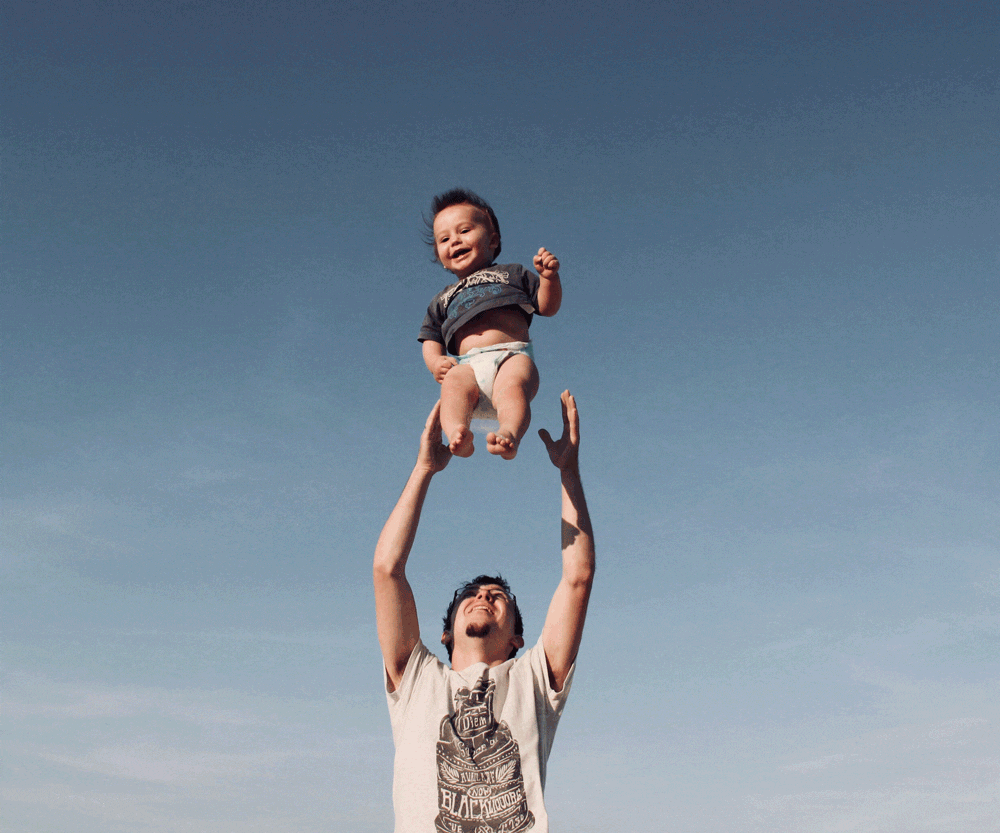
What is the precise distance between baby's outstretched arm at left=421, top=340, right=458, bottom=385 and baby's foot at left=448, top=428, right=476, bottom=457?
2.81ft

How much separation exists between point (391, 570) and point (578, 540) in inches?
45.8

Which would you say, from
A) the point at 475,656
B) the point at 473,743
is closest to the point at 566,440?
the point at 475,656

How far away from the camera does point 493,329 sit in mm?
6059

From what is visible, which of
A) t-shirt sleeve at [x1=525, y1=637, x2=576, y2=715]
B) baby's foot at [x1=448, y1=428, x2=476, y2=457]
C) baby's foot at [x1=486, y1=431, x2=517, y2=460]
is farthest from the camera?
t-shirt sleeve at [x1=525, y1=637, x2=576, y2=715]

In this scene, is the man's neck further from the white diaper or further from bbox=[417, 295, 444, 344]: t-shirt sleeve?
bbox=[417, 295, 444, 344]: t-shirt sleeve

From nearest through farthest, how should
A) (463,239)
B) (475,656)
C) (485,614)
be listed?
(475,656), (485,614), (463,239)

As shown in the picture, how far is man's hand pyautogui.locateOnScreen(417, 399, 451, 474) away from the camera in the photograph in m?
5.63

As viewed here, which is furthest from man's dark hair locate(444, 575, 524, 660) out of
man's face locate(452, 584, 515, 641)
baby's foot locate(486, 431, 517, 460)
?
baby's foot locate(486, 431, 517, 460)

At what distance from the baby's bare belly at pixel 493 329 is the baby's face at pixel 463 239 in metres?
0.51

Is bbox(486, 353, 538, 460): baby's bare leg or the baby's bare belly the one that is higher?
the baby's bare belly

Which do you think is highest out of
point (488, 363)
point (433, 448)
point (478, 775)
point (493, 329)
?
point (493, 329)

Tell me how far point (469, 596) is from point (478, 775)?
130 centimetres

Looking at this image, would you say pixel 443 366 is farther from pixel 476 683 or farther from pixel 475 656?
pixel 476 683

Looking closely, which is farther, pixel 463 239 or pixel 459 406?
pixel 463 239
